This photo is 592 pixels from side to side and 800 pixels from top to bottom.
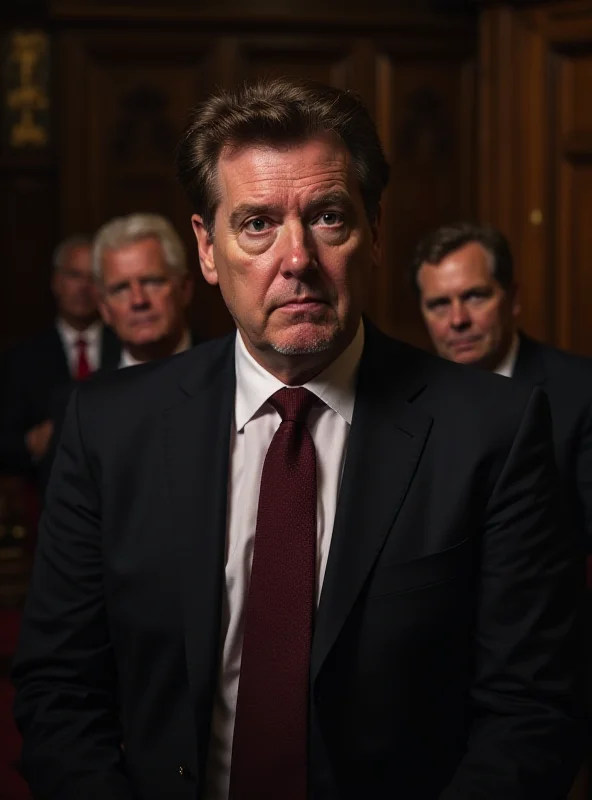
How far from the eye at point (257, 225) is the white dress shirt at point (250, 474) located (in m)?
0.24

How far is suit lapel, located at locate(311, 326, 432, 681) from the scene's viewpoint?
1.84m

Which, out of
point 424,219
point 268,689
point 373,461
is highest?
point 424,219

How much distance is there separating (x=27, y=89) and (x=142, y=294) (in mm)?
3276

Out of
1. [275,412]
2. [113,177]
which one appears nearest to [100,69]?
[113,177]

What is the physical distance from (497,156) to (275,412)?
4314 mm

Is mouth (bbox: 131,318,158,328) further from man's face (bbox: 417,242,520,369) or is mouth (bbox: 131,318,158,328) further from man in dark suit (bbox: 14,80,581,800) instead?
man in dark suit (bbox: 14,80,581,800)

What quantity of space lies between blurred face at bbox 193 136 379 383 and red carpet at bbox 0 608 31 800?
1248 mm

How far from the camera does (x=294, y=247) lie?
1.88m

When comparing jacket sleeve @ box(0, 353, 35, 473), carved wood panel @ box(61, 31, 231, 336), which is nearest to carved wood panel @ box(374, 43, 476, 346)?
carved wood panel @ box(61, 31, 231, 336)

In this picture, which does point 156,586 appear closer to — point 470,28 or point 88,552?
point 88,552

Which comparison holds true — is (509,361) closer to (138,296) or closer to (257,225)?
(138,296)

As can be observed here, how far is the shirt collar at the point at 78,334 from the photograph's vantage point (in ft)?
19.5

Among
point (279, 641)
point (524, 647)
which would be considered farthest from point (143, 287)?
point (524, 647)

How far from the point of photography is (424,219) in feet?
21.6
